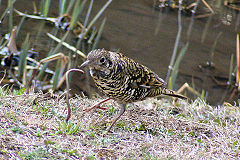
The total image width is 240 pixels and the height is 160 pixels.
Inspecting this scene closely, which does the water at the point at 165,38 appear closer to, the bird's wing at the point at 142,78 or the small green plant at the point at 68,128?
the bird's wing at the point at 142,78

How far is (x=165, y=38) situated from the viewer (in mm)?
7418

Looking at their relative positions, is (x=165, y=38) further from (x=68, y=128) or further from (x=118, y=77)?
(x=68, y=128)

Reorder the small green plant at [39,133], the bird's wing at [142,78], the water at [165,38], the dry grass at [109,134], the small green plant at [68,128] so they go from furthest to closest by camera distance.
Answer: the water at [165,38], the bird's wing at [142,78], the small green plant at [68,128], the small green plant at [39,133], the dry grass at [109,134]

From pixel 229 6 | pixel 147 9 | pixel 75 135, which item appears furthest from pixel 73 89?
pixel 229 6

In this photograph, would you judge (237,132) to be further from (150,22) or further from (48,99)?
(150,22)

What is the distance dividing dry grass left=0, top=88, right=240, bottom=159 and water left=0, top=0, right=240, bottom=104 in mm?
1897

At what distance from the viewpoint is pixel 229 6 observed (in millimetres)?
8672

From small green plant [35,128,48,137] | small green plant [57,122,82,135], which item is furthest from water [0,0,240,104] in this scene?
small green plant [35,128,48,137]

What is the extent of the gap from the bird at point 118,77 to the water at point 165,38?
2122 mm

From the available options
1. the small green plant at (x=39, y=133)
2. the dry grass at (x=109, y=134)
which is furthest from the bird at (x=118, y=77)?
the small green plant at (x=39, y=133)

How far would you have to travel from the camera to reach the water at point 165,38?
658 cm

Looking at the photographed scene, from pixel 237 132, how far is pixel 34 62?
349 centimetres

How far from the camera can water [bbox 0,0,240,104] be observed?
21.6 feet

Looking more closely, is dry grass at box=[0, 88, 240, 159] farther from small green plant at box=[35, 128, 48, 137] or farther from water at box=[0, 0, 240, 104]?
water at box=[0, 0, 240, 104]
